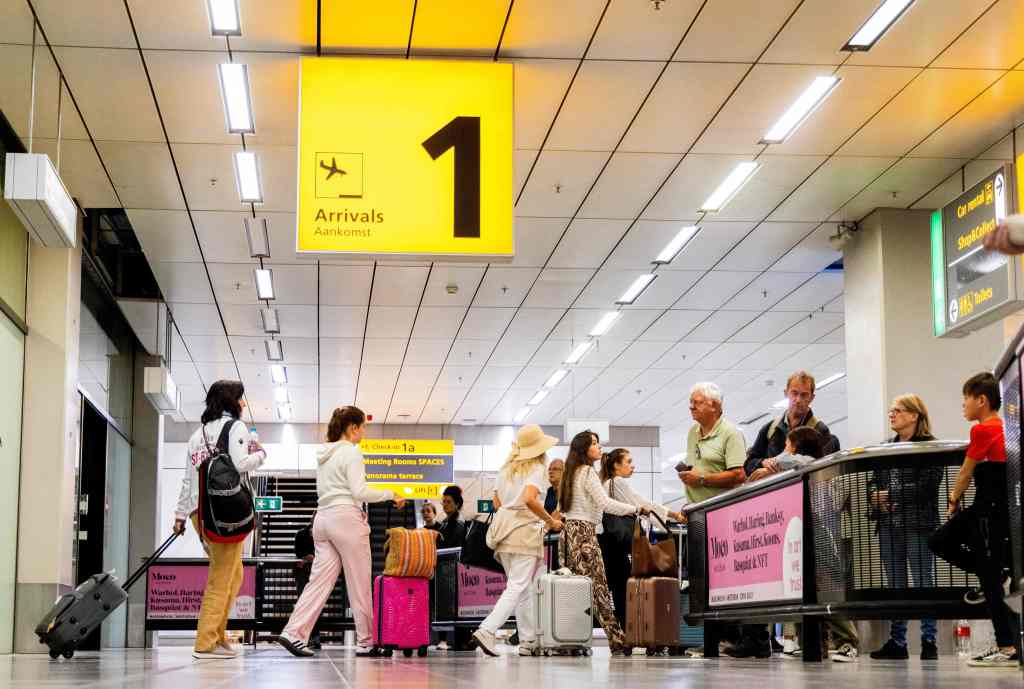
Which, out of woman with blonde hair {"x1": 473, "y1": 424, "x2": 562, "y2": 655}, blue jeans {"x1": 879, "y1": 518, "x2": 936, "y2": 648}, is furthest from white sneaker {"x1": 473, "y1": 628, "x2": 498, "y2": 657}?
blue jeans {"x1": 879, "y1": 518, "x2": 936, "y2": 648}

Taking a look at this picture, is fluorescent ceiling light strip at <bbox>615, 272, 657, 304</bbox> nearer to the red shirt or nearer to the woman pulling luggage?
the woman pulling luggage

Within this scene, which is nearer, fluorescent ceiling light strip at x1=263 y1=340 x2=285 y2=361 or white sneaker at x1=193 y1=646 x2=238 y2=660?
white sneaker at x1=193 y1=646 x2=238 y2=660

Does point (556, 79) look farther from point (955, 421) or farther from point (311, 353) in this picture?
point (311, 353)

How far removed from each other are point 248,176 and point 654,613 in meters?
5.67

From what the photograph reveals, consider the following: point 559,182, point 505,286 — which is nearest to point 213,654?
point 559,182

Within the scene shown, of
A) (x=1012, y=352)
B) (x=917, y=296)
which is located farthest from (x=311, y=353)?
(x=1012, y=352)

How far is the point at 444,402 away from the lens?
2483 cm

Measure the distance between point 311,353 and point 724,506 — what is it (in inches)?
505

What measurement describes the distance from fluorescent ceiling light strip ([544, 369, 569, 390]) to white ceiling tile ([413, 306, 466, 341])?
3.18m

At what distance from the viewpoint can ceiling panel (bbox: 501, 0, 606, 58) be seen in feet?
28.0

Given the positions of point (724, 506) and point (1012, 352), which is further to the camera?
point (724, 506)

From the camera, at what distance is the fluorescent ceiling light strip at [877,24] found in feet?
28.0

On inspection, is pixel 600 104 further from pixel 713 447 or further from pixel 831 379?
pixel 831 379

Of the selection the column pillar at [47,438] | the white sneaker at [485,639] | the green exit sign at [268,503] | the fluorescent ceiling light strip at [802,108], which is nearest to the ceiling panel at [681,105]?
the fluorescent ceiling light strip at [802,108]
